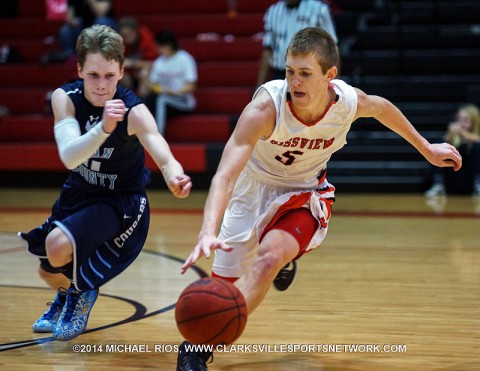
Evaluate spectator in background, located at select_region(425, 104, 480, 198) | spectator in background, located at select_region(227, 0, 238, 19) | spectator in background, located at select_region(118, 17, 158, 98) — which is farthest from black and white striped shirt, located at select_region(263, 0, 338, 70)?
spectator in background, located at select_region(227, 0, 238, 19)

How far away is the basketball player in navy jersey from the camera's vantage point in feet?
13.4

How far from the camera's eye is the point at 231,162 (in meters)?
3.60

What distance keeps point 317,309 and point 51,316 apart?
1.56m

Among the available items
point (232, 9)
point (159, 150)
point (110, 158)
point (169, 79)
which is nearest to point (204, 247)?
point (159, 150)

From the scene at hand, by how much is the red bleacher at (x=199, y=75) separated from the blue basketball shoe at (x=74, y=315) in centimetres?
686

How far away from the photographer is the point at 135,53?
12172 mm

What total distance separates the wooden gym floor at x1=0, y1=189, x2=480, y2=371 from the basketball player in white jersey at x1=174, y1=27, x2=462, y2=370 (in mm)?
490

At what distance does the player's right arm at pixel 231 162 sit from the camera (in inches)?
127

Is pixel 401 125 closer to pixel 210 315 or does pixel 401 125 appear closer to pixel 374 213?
pixel 210 315

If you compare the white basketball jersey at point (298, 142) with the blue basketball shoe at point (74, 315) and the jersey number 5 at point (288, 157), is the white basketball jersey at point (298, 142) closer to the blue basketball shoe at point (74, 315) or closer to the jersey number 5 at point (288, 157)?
the jersey number 5 at point (288, 157)

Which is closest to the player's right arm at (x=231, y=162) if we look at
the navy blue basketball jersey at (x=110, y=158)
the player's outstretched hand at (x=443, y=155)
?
the navy blue basketball jersey at (x=110, y=158)

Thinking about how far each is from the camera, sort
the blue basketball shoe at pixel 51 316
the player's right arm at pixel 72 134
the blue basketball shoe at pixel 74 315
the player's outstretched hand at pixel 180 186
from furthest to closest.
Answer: the blue basketball shoe at pixel 51 316
the blue basketball shoe at pixel 74 315
the player's right arm at pixel 72 134
the player's outstretched hand at pixel 180 186

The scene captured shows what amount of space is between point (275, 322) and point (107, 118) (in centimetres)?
165

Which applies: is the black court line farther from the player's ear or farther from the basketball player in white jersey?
the player's ear
